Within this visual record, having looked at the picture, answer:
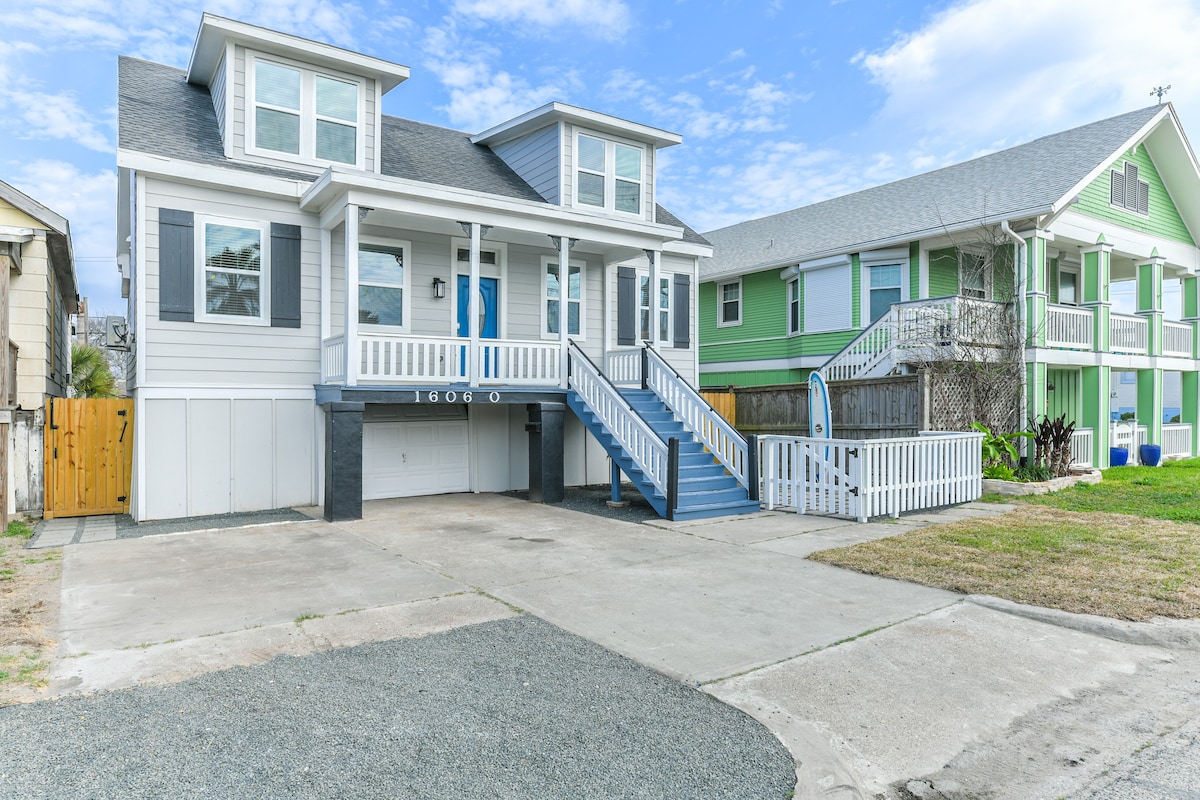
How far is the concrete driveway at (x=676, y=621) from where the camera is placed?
3.61 m

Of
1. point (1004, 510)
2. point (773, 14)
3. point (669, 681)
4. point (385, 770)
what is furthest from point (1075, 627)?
point (773, 14)

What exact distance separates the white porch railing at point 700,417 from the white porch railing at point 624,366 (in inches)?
10.2

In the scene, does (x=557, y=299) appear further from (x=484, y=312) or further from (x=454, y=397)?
(x=454, y=397)

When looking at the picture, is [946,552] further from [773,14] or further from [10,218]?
[10,218]

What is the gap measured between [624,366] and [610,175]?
3.79m

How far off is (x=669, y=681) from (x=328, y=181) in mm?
8174

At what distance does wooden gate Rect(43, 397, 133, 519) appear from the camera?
958cm

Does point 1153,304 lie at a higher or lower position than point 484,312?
higher

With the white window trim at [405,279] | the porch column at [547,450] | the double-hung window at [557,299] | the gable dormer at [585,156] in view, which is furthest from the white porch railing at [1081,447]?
the white window trim at [405,279]

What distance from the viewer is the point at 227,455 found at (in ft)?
33.0

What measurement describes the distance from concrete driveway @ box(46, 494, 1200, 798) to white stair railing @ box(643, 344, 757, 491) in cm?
221

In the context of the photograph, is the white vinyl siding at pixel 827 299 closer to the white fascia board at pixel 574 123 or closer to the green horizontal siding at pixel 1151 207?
the green horizontal siding at pixel 1151 207

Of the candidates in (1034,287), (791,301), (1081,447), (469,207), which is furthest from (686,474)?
(791,301)

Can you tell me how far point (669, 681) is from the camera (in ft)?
13.1
